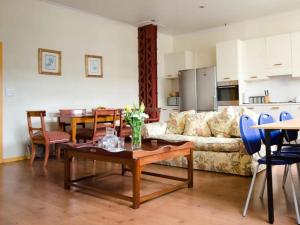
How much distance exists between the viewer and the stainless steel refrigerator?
6.86 meters

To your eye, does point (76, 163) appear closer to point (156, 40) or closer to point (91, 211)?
point (91, 211)

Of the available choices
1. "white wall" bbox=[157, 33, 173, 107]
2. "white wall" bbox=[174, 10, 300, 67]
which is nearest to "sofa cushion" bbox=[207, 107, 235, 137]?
"white wall" bbox=[174, 10, 300, 67]

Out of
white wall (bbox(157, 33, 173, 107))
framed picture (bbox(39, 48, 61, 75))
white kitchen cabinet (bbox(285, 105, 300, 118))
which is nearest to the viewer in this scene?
framed picture (bbox(39, 48, 61, 75))

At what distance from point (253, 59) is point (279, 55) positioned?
56cm

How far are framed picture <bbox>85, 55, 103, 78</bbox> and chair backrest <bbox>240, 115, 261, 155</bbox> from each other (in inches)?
171

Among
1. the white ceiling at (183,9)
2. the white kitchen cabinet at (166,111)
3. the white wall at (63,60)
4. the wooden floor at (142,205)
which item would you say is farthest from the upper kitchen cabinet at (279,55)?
the white wall at (63,60)

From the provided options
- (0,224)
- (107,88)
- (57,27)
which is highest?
(57,27)

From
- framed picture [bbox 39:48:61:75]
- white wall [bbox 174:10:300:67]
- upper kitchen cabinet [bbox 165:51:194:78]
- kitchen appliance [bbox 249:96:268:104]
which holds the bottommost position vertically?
kitchen appliance [bbox 249:96:268:104]

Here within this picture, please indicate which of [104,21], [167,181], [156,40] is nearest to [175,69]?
[156,40]

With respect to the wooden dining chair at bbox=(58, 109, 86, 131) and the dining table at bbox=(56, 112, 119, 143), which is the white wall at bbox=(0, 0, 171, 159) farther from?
the dining table at bbox=(56, 112, 119, 143)

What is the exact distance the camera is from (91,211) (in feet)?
8.34

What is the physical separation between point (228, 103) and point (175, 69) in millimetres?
1723

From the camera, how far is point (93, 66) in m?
6.33

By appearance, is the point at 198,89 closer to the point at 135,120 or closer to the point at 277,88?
the point at 277,88
